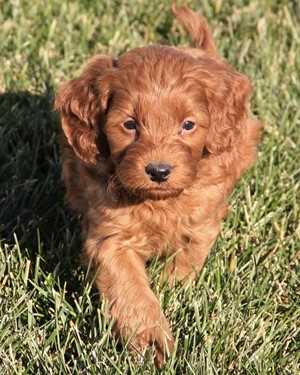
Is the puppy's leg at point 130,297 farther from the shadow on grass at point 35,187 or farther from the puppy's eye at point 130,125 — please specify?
the puppy's eye at point 130,125

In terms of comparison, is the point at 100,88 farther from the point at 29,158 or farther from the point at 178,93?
the point at 29,158

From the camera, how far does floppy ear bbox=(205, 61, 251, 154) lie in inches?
197

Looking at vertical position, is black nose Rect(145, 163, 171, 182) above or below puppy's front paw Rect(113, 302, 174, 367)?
above

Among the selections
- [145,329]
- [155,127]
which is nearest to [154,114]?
[155,127]

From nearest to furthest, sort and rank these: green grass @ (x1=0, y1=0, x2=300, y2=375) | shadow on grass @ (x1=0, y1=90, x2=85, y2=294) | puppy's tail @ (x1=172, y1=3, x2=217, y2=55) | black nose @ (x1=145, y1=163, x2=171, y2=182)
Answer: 1. black nose @ (x1=145, y1=163, x2=171, y2=182)
2. green grass @ (x1=0, y1=0, x2=300, y2=375)
3. shadow on grass @ (x1=0, y1=90, x2=85, y2=294)
4. puppy's tail @ (x1=172, y1=3, x2=217, y2=55)

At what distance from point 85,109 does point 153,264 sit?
2.70ft

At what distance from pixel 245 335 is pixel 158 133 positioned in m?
0.95

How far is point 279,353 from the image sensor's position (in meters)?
4.71

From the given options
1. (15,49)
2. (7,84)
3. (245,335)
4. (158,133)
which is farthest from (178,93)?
(15,49)

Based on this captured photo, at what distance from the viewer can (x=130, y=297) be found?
4793 millimetres

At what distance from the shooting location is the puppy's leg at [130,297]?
15.4 ft

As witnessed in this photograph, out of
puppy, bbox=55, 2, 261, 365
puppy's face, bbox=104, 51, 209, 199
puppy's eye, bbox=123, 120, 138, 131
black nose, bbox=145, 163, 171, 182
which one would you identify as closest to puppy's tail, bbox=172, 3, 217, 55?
puppy, bbox=55, 2, 261, 365

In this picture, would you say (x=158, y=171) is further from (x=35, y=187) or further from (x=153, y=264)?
(x=35, y=187)

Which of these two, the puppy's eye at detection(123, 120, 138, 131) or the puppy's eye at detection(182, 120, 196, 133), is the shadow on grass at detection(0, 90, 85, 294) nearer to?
the puppy's eye at detection(123, 120, 138, 131)
